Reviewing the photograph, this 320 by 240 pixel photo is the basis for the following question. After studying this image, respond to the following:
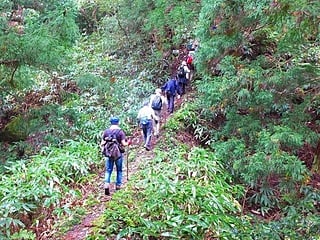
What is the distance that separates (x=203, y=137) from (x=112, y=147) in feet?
15.1

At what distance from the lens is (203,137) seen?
41.4 feet

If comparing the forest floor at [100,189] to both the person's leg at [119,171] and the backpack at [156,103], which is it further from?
the backpack at [156,103]

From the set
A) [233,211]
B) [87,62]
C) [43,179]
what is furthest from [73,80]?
[233,211]

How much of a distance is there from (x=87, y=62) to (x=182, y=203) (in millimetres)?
12829

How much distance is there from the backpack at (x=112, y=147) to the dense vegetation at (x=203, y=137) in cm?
72

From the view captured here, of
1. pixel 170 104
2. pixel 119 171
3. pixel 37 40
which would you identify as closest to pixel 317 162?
pixel 119 171

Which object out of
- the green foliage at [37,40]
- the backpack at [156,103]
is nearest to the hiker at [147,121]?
the backpack at [156,103]

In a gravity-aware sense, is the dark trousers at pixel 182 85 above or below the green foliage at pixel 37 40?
below

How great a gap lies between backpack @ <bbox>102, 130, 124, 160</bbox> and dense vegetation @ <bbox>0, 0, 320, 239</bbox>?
723mm

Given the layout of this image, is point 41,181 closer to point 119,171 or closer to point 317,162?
point 119,171

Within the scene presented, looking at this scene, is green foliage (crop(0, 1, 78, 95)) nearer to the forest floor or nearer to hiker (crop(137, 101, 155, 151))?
hiker (crop(137, 101, 155, 151))

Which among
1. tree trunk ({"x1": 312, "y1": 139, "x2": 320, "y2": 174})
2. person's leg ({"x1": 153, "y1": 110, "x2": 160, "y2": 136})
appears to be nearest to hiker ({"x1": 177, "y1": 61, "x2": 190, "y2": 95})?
person's leg ({"x1": 153, "y1": 110, "x2": 160, "y2": 136})

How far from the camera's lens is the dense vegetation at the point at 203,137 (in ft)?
25.1

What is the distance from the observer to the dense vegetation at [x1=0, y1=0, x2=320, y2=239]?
301 inches
